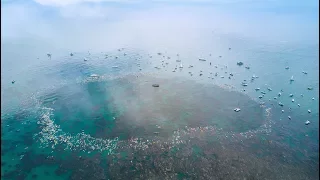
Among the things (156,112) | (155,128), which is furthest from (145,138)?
(156,112)

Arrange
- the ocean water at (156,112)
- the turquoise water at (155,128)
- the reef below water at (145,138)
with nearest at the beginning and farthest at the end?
the reef below water at (145,138)
the turquoise water at (155,128)
the ocean water at (156,112)

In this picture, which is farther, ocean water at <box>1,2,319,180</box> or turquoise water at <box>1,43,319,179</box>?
ocean water at <box>1,2,319,180</box>

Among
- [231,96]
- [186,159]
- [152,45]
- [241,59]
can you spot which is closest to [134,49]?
[152,45]

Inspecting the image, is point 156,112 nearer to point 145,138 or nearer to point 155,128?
point 155,128

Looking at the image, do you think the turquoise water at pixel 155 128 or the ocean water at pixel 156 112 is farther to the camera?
the ocean water at pixel 156 112

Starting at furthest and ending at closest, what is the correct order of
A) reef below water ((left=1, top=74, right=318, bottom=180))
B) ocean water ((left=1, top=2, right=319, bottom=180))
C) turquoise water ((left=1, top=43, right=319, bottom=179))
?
ocean water ((left=1, top=2, right=319, bottom=180)) → turquoise water ((left=1, top=43, right=319, bottom=179)) → reef below water ((left=1, top=74, right=318, bottom=180))

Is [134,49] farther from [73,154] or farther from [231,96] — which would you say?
[73,154]

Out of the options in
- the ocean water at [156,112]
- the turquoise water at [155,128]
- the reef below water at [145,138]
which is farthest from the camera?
the ocean water at [156,112]

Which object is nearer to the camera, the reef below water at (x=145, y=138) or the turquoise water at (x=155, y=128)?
the reef below water at (x=145, y=138)
